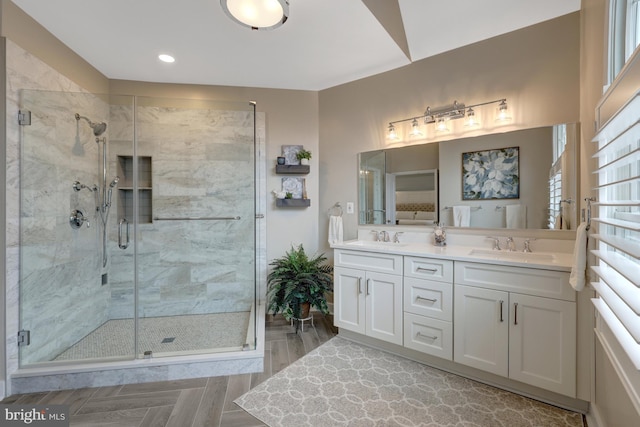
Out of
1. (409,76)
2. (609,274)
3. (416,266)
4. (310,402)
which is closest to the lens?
(609,274)

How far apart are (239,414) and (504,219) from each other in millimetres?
2241

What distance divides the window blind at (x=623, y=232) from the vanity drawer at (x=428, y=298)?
0.81 metres

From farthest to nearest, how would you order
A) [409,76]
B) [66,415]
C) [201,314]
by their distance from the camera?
[201,314], [409,76], [66,415]

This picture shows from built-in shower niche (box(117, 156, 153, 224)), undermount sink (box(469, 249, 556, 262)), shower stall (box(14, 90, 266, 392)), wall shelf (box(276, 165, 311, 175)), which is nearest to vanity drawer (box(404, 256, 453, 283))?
undermount sink (box(469, 249, 556, 262))

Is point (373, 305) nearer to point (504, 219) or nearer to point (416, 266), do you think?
point (416, 266)

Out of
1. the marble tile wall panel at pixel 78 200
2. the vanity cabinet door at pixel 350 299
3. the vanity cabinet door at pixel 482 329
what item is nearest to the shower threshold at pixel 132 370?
the marble tile wall panel at pixel 78 200

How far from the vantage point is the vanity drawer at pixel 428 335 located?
196cm

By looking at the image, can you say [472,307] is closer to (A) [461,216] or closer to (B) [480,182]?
(A) [461,216]

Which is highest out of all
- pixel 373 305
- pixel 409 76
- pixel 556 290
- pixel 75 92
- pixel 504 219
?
pixel 409 76

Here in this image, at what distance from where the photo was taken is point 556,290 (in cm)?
161

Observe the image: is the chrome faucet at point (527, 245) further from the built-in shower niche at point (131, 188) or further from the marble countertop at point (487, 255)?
the built-in shower niche at point (131, 188)

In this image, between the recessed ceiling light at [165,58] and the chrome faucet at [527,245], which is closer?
the chrome faucet at [527,245]

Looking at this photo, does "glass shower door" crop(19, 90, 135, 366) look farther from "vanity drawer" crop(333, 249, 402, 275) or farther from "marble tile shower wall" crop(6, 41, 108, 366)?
"vanity drawer" crop(333, 249, 402, 275)

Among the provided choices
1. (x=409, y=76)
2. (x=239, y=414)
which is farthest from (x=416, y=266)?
(x=409, y=76)
